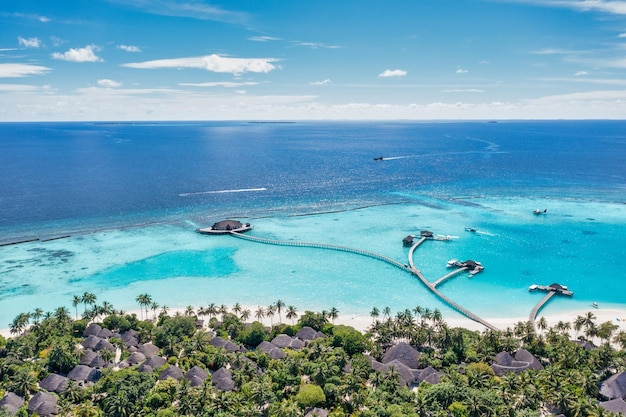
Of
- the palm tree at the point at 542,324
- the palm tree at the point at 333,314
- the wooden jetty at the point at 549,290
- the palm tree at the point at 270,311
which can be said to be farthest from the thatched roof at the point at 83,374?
the wooden jetty at the point at 549,290

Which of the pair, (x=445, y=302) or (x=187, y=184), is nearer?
(x=445, y=302)

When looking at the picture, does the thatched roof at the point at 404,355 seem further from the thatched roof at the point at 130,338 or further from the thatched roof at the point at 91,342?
the thatched roof at the point at 91,342

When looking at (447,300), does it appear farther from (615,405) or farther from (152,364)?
(152,364)

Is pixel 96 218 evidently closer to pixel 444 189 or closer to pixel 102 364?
pixel 102 364

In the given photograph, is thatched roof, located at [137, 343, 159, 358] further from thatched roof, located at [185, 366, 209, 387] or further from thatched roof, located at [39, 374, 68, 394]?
thatched roof, located at [39, 374, 68, 394]

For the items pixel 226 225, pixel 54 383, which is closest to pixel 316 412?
pixel 54 383

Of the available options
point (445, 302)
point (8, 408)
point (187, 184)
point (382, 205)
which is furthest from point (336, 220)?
point (8, 408)
